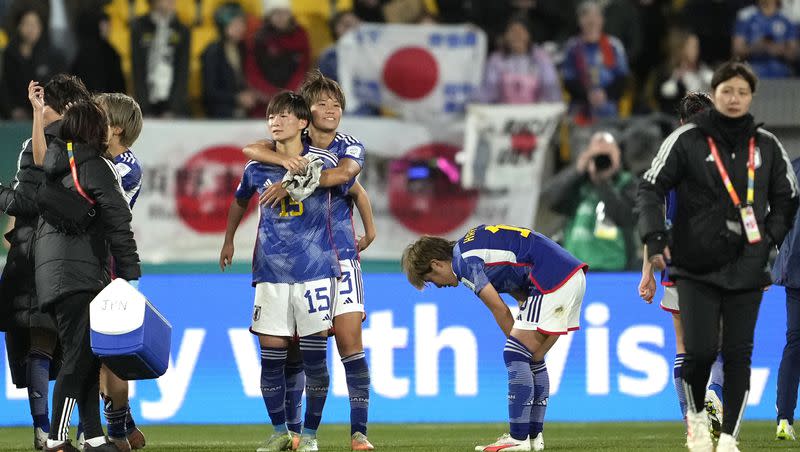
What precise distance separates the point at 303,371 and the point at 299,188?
3.92 feet

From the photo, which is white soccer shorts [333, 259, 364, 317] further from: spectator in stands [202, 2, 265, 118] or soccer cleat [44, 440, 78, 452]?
spectator in stands [202, 2, 265, 118]

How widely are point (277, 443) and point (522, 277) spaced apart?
1766mm

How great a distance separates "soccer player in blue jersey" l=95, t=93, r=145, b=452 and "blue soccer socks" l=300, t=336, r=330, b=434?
108 cm

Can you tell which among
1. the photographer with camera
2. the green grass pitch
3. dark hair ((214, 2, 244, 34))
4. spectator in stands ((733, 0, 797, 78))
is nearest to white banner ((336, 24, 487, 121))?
dark hair ((214, 2, 244, 34))

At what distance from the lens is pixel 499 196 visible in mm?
14625

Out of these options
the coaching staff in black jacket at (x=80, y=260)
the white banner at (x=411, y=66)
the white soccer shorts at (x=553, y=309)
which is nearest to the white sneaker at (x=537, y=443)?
the white soccer shorts at (x=553, y=309)

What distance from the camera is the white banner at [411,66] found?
14.9m

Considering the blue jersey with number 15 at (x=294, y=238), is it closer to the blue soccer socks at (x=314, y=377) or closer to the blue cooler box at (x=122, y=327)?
the blue soccer socks at (x=314, y=377)

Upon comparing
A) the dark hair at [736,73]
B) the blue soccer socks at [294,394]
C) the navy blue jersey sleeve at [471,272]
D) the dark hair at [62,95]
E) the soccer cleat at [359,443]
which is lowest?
the soccer cleat at [359,443]

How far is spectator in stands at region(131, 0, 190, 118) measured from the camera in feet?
48.9

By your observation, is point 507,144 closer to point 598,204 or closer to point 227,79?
point 598,204

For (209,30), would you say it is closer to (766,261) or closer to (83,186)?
(83,186)

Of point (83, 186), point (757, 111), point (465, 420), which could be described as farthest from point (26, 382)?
point (757, 111)

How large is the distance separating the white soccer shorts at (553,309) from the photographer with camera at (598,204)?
4949 millimetres
